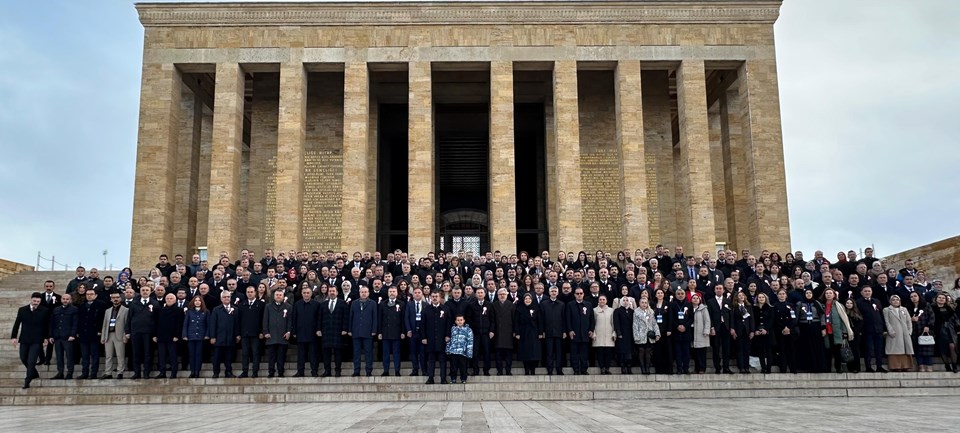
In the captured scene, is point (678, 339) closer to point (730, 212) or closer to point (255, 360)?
point (255, 360)

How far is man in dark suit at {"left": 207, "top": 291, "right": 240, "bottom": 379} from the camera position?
464 inches

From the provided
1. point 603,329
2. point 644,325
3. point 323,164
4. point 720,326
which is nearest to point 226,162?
point 323,164

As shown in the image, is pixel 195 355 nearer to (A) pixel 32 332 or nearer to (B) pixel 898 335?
(A) pixel 32 332

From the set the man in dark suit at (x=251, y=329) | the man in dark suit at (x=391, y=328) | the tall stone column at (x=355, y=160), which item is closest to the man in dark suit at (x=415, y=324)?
the man in dark suit at (x=391, y=328)

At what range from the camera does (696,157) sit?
22438 millimetres

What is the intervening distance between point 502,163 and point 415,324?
1105 centimetres

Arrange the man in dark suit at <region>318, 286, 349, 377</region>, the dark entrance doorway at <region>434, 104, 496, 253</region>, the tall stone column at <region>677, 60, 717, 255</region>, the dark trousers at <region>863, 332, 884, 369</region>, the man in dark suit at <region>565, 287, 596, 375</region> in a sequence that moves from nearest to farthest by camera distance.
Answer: the man in dark suit at <region>318, 286, 349, 377</region> → the man in dark suit at <region>565, 287, 596, 375</region> → the dark trousers at <region>863, 332, 884, 369</region> → the tall stone column at <region>677, 60, 717, 255</region> → the dark entrance doorway at <region>434, 104, 496, 253</region>

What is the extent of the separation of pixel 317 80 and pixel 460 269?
13.2 m

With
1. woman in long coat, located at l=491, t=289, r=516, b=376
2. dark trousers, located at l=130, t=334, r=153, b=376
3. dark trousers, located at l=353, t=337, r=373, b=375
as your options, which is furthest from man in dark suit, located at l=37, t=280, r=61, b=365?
woman in long coat, located at l=491, t=289, r=516, b=376

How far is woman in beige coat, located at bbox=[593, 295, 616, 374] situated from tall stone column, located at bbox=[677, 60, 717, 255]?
10.5m

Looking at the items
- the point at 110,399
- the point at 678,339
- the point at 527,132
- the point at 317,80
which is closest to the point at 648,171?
the point at 527,132

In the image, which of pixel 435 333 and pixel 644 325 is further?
pixel 644 325

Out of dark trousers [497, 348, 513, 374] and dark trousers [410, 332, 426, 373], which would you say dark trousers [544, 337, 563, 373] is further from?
dark trousers [410, 332, 426, 373]

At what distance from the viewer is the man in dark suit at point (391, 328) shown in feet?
38.9
